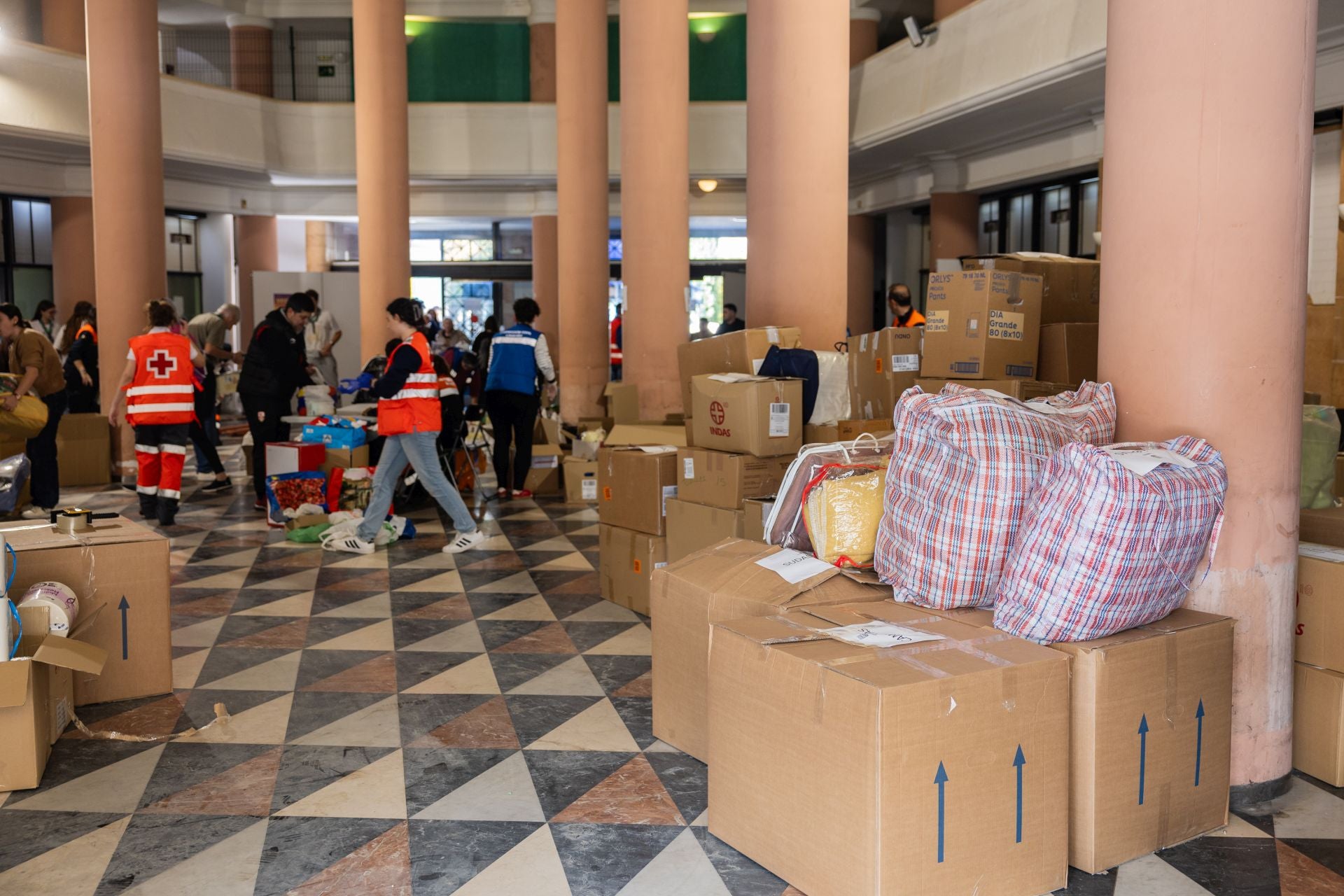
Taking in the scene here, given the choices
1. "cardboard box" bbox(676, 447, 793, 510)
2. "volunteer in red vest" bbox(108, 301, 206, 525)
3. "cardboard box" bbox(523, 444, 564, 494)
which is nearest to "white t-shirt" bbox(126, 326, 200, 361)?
"volunteer in red vest" bbox(108, 301, 206, 525)

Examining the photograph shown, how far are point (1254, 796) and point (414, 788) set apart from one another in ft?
7.47

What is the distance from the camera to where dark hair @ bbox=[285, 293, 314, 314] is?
7.84 m

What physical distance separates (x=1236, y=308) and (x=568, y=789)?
7.26ft

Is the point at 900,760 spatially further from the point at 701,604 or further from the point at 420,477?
the point at 420,477

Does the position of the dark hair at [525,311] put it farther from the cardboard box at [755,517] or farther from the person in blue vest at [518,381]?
the cardboard box at [755,517]

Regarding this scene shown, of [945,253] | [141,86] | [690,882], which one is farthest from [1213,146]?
[945,253]

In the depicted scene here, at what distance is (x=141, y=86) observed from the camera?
1080 cm

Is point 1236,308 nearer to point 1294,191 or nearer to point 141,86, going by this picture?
point 1294,191

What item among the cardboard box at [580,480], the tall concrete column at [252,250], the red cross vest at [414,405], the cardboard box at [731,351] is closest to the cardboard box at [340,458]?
the red cross vest at [414,405]

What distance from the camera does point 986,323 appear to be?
464cm

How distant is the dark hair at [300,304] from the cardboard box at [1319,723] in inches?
247

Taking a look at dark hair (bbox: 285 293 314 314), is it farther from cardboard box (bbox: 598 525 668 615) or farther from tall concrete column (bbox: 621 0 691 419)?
cardboard box (bbox: 598 525 668 615)

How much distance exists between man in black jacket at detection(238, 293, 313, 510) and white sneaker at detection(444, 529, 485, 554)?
1.90 meters

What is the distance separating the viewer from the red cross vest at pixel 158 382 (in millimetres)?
7414
